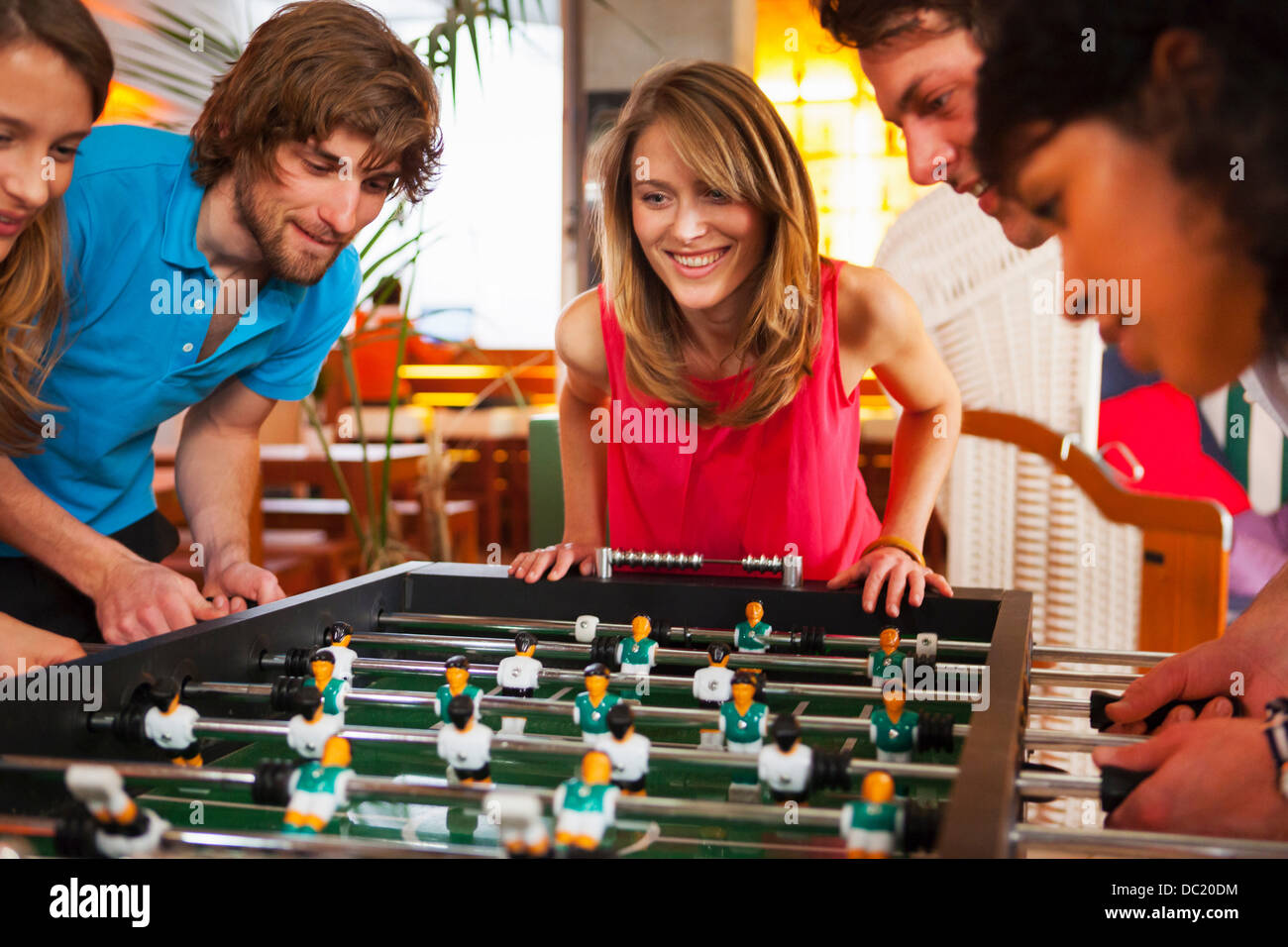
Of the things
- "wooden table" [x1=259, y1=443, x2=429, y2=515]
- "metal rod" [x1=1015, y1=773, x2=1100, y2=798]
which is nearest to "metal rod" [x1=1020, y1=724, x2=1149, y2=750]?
"metal rod" [x1=1015, y1=773, x2=1100, y2=798]

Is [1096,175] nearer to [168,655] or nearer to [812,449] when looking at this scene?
[168,655]

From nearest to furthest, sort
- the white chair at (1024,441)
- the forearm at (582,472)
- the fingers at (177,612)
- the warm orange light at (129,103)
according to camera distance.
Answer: the fingers at (177,612) → the forearm at (582,472) → the white chair at (1024,441) → the warm orange light at (129,103)

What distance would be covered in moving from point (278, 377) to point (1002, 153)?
1476 mm

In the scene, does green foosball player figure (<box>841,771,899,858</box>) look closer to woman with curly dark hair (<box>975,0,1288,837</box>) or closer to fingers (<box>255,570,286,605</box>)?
woman with curly dark hair (<box>975,0,1288,837</box>)

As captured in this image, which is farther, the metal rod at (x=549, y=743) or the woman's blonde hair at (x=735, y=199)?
the woman's blonde hair at (x=735, y=199)

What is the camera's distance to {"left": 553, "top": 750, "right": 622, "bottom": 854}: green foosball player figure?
2.35ft

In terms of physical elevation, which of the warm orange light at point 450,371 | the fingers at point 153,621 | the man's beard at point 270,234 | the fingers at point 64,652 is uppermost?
the warm orange light at point 450,371

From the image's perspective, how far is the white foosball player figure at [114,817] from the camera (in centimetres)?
71

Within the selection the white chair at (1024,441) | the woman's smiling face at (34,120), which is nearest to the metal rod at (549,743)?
the woman's smiling face at (34,120)

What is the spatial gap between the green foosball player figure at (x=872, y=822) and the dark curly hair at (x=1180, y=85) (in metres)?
0.49

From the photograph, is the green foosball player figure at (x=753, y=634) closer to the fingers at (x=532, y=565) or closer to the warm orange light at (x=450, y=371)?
the fingers at (x=532, y=565)

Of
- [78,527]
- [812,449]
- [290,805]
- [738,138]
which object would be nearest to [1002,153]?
[290,805]

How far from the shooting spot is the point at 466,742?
0.87m

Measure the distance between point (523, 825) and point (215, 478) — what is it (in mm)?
1412
